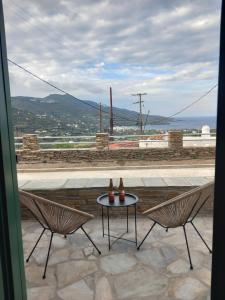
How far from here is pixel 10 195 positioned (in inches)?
47.6

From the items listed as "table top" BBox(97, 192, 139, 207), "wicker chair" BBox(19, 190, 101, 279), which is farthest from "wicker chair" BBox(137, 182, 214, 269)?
"wicker chair" BBox(19, 190, 101, 279)

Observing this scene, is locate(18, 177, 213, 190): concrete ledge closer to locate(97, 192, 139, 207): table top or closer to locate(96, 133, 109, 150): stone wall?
locate(97, 192, 139, 207): table top

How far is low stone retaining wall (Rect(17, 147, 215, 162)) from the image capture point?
7.43 m

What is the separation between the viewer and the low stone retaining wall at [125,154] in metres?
7.43

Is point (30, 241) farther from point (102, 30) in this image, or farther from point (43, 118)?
point (102, 30)

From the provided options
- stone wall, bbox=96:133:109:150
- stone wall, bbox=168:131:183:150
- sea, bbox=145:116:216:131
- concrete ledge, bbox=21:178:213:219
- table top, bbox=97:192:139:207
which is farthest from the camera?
stone wall, bbox=168:131:183:150

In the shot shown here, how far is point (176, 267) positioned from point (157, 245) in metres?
0.41

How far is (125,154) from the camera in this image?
25.3 feet

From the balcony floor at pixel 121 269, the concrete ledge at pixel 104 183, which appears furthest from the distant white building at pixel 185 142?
the balcony floor at pixel 121 269

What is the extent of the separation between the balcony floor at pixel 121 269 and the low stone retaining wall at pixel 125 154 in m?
4.66

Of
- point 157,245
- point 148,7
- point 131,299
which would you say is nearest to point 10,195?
point 131,299

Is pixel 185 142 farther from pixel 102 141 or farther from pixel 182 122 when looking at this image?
pixel 182 122

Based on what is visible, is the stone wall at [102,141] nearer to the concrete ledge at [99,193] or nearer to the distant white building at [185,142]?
the distant white building at [185,142]

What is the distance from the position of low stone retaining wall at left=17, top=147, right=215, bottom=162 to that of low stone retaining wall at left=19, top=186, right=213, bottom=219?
4.27 metres
